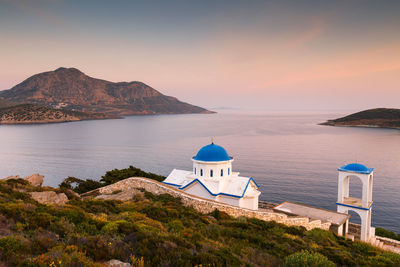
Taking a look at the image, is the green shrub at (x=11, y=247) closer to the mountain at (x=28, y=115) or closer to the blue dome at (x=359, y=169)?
the blue dome at (x=359, y=169)

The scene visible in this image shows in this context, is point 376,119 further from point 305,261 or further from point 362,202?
point 305,261

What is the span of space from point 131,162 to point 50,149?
33950 millimetres

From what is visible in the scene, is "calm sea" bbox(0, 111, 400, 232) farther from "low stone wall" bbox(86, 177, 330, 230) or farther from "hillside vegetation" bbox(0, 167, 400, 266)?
"hillside vegetation" bbox(0, 167, 400, 266)

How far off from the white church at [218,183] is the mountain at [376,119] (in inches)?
6411

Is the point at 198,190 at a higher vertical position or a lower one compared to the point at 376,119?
lower

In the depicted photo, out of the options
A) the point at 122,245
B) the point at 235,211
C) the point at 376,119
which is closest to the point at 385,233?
the point at 235,211

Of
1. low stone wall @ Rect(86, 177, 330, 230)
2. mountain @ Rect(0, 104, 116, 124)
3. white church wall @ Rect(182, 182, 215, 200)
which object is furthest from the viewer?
mountain @ Rect(0, 104, 116, 124)

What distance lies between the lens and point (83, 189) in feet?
99.1

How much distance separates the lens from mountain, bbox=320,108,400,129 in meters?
150

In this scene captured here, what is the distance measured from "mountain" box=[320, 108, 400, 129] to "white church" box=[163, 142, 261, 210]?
163 m

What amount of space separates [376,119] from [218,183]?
182 metres

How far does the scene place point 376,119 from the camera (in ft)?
526

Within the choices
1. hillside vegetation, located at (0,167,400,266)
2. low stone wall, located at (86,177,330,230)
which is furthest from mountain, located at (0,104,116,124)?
hillside vegetation, located at (0,167,400,266)

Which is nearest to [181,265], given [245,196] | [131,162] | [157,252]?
[157,252]
